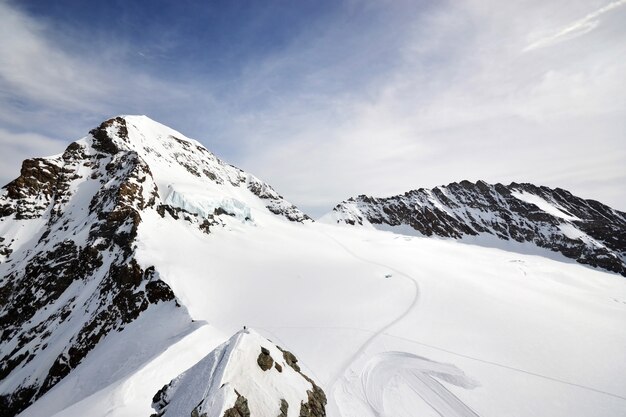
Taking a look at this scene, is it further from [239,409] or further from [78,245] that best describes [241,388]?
[78,245]

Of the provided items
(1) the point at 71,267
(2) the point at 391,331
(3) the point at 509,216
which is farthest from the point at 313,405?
(3) the point at 509,216

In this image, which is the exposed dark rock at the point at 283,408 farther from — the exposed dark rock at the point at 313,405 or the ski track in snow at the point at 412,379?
the ski track in snow at the point at 412,379

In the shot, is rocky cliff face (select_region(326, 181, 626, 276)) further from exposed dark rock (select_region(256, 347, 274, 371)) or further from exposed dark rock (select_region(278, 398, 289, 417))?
exposed dark rock (select_region(278, 398, 289, 417))

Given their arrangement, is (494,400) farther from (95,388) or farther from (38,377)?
(38,377)

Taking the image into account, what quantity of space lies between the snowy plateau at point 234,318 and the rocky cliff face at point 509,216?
225ft

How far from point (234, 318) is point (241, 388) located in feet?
82.4

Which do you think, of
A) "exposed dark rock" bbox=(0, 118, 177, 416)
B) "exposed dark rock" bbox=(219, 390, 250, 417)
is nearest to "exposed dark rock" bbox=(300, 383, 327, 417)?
"exposed dark rock" bbox=(219, 390, 250, 417)

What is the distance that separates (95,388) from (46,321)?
25.4 m

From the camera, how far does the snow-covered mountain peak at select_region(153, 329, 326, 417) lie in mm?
10266

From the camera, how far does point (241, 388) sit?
36.2ft

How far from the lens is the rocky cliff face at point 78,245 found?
3281 cm

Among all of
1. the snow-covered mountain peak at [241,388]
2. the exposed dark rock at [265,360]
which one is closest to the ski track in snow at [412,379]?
the snow-covered mountain peak at [241,388]

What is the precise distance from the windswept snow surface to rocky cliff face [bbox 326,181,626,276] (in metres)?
89.1

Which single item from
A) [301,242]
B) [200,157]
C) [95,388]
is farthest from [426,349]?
[200,157]
